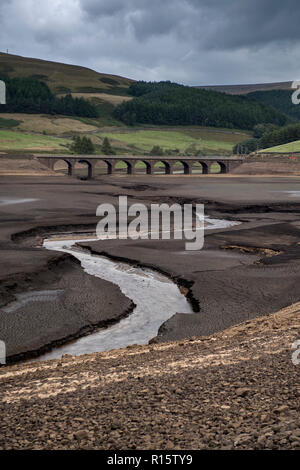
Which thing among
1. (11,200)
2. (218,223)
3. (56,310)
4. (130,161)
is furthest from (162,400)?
(130,161)

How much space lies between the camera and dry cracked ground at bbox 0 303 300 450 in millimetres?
8969

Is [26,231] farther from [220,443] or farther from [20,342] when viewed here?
[220,443]

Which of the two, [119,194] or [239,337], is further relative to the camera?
[119,194]

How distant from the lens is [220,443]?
8.62 meters

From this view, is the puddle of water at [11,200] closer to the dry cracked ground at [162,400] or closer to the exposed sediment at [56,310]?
the exposed sediment at [56,310]

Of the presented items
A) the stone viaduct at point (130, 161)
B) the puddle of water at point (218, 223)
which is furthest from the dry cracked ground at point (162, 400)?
the stone viaduct at point (130, 161)

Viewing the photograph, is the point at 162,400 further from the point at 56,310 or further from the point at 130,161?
the point at 130,161

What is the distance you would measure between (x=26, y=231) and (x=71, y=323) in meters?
22.1

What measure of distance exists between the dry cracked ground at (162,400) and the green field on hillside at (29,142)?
134 m

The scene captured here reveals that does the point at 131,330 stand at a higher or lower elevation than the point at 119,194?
lower

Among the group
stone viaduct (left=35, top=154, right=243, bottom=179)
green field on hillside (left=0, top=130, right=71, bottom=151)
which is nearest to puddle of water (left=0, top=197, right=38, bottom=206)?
stone viaduct (left=35, top=154, right=243, bottom=179)

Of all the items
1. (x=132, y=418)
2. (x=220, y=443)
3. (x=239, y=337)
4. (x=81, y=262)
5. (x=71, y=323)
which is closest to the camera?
(x=220, y=443)
